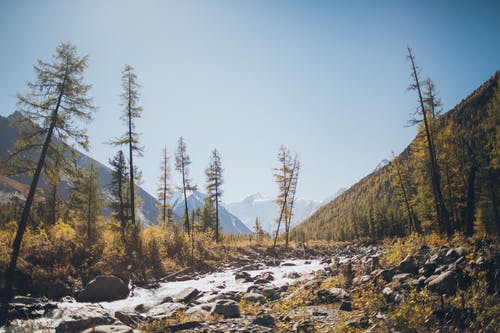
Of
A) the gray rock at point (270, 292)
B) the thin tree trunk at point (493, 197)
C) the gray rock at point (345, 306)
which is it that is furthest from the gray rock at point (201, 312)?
the thin tree trunk at point (493, 197)

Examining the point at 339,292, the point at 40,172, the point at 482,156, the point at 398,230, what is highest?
the point at 482,156

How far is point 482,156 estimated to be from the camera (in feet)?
104

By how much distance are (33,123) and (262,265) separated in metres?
20.2

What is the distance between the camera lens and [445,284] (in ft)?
23.2

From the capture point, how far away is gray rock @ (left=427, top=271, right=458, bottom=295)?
699 cm

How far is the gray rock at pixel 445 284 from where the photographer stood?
22.9 feet

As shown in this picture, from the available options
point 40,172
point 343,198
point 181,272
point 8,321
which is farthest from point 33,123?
point 343,198

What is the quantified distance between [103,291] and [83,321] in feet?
19.2

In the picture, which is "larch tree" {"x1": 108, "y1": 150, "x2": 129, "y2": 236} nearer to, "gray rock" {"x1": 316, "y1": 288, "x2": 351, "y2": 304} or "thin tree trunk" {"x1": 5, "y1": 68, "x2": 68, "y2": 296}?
"thin tree trunk" {"x1": 5, "y1": 68, "x2": 68, "y2": 296}

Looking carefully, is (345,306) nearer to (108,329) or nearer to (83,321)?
(108,329)

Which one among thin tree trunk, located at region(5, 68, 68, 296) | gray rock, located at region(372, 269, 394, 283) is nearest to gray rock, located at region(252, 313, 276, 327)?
gray rock, located at region(372, 269, 394, 283)

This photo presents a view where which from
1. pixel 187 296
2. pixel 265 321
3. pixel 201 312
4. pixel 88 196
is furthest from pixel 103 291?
pixel 88 196

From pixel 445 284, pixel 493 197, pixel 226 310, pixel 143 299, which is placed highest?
pixel 493 197

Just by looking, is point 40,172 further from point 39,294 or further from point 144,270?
point 144,270
